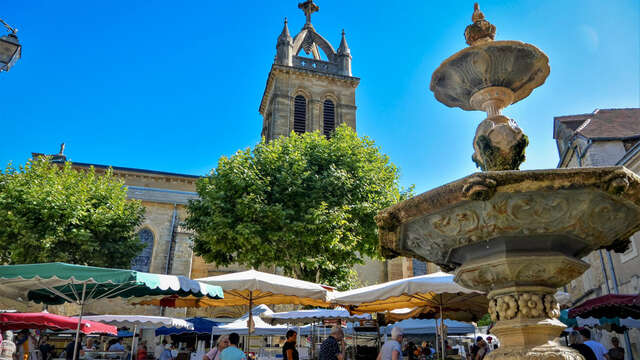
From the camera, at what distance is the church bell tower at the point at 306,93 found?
111 feet

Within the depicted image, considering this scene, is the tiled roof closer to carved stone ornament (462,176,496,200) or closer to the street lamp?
carved stone ornament (462,176,496,200)

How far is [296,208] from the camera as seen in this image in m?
17.0

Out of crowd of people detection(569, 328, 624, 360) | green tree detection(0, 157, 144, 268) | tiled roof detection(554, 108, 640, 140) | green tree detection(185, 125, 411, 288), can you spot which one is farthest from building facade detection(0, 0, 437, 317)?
crowd of people detection(569, 328, 624, 360)

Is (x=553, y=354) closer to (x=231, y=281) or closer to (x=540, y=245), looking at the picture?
(x=540, y=245)

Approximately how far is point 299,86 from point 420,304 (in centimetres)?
2706

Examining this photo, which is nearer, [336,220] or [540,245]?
[540,245]

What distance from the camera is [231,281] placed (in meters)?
8.68

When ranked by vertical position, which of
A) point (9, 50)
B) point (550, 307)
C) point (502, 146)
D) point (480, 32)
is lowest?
point (550, 307)

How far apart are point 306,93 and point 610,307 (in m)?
27.5

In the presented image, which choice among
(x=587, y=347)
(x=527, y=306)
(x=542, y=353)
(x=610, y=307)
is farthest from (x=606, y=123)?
(x=542, y=353)

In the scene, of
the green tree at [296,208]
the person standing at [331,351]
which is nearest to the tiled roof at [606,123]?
the green tree at [296,208]

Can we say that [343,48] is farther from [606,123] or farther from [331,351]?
[331,351]

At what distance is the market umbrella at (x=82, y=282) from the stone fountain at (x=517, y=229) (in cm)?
452

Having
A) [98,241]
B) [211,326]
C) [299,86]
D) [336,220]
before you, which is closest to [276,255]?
[336,220]
